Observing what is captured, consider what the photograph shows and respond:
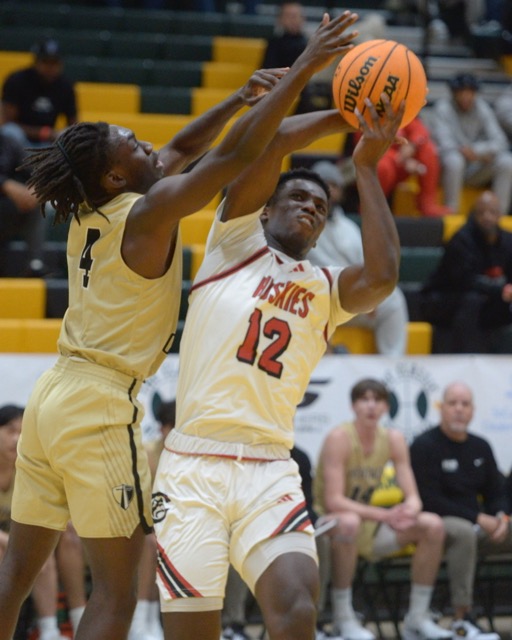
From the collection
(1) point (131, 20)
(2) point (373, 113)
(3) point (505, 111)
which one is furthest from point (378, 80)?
(1) point (131, 20)

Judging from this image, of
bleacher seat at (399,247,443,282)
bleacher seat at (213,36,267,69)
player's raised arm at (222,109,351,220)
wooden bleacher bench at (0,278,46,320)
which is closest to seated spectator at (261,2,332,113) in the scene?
bleacher seat at (213,36,267,69)

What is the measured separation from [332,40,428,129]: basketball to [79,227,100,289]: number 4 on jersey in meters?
0.97

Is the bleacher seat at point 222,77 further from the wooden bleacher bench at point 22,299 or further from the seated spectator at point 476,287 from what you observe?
the wooden bleacher bench at point 22,299

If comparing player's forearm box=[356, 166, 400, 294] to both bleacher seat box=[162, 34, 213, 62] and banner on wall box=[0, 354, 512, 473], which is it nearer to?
banner on wall box=[0, 354, 512, 473]

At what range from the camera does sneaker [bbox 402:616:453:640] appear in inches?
284

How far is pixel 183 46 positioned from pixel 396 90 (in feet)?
27.0

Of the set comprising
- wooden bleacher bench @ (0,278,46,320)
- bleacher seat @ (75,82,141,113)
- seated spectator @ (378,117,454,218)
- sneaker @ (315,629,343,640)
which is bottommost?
sneaker @ (315,629,343,640)

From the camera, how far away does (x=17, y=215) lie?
Answer: 8.95 meters

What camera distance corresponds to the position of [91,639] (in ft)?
13.6

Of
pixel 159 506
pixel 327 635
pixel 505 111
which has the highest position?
pixel 505 111

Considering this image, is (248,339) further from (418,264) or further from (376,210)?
(418,264)

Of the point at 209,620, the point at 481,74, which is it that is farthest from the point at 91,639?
the point at 481,74

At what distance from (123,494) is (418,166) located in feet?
21.6

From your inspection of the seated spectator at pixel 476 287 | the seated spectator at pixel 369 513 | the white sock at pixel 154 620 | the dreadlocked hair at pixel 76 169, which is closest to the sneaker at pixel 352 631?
the seated spectator at pixel 369 513
